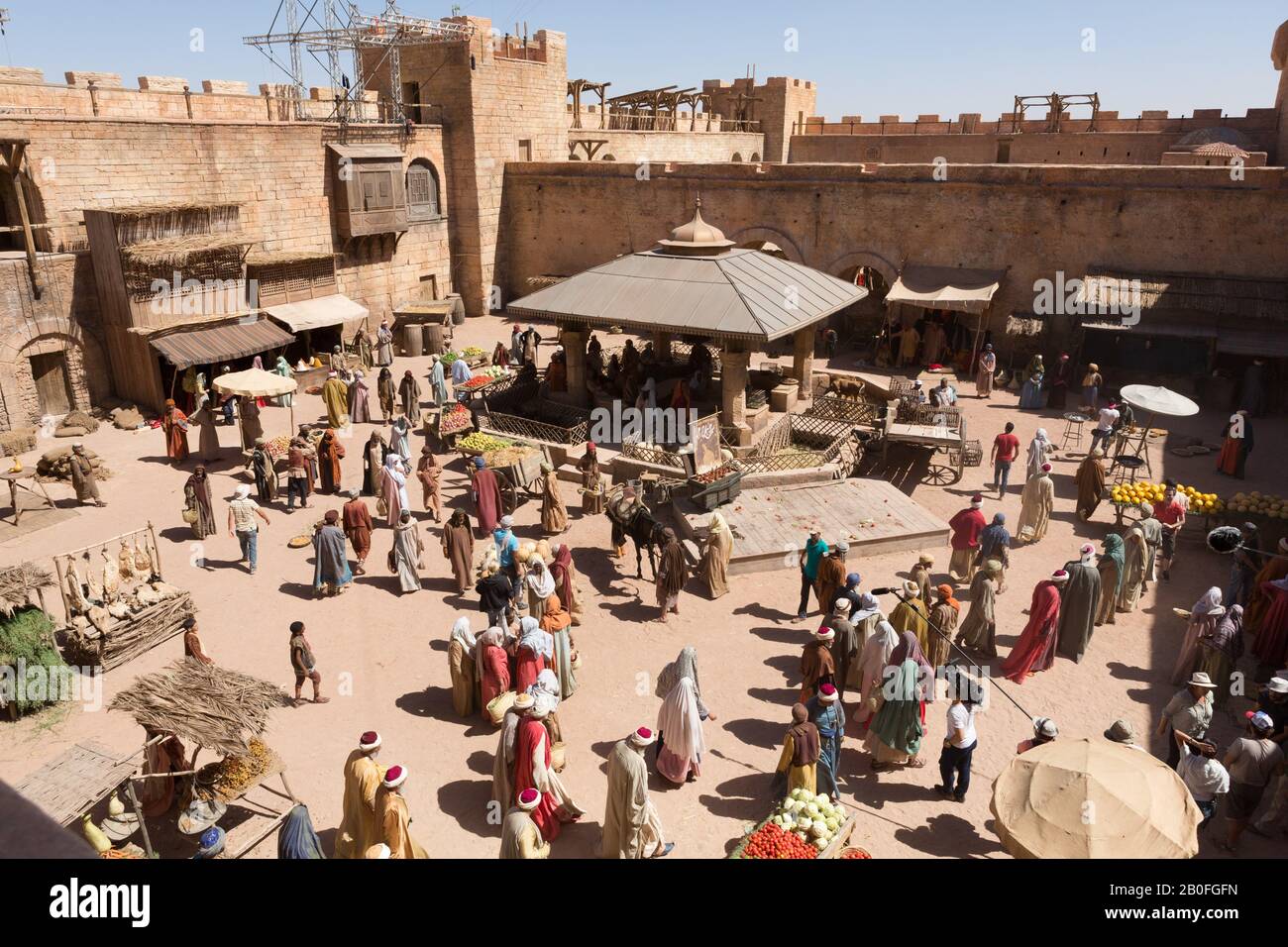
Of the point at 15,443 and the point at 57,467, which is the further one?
the point at 15,443

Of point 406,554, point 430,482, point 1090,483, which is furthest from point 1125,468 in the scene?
point 406,554

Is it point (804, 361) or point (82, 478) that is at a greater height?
point (804, 361)

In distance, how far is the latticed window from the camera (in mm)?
27406

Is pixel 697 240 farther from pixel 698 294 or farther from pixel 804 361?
pixel 804 361

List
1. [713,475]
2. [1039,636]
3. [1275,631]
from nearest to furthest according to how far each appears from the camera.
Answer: [1275,631] < [1039,636] < [713,475]

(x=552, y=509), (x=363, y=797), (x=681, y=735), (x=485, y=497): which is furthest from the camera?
(x=552, y=509)

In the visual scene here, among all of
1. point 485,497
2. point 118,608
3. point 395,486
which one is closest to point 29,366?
point 395,486

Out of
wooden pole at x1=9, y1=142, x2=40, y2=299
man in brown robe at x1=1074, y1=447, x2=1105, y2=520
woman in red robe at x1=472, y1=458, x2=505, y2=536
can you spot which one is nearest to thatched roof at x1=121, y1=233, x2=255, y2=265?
wooden pole at x1=9, y1=142, x2=40, y2=299

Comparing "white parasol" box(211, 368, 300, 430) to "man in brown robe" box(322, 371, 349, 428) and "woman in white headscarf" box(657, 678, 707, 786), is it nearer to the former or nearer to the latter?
"man in brown robe" box(322, 371, 349, 428)

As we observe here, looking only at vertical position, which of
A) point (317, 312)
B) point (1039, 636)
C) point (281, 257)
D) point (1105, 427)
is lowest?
point (1039, 636)

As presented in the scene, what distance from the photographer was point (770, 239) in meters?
25.8

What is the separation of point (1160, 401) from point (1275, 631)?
617 centimetres

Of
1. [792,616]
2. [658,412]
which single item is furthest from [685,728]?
[658,412]

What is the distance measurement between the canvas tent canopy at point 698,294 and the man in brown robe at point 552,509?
13.5ft
